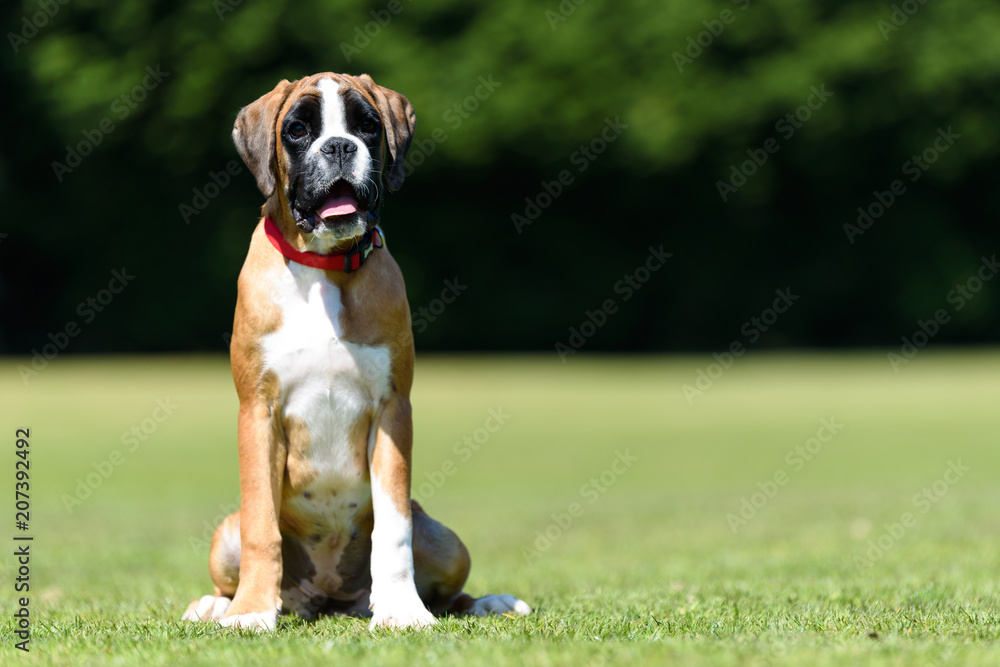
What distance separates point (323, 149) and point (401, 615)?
1915 millimetres

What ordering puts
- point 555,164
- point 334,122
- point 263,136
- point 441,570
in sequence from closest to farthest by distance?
point 334,122
point 263,136
point 441,570
point 555,164

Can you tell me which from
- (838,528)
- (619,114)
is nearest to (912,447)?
(838,528)

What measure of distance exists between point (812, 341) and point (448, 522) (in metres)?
24.0

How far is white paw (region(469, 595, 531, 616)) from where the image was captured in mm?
5160

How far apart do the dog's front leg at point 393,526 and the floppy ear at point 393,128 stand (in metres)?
0.99

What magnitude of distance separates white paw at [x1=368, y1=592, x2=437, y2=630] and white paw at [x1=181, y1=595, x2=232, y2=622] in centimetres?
77

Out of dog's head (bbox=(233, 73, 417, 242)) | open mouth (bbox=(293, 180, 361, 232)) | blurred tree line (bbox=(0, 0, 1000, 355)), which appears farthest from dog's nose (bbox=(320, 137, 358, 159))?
blurred tree line (bbox=(0, 0, 1000, 355))

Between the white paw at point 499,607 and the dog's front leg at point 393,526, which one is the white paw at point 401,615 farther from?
the white paw at point 499,607

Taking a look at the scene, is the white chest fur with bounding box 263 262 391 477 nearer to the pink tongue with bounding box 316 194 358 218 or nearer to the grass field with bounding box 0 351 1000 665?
the pink tongue with bounding box 316 194 358 218

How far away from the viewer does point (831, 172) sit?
31.0 m

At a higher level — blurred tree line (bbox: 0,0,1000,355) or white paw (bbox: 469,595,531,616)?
white paw (bbox: 469,595,531,616)

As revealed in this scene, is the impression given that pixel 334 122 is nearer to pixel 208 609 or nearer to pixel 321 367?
pixel 321 367

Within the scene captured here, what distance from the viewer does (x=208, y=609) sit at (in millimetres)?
5117

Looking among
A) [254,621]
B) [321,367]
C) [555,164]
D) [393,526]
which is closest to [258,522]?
[254,621]
